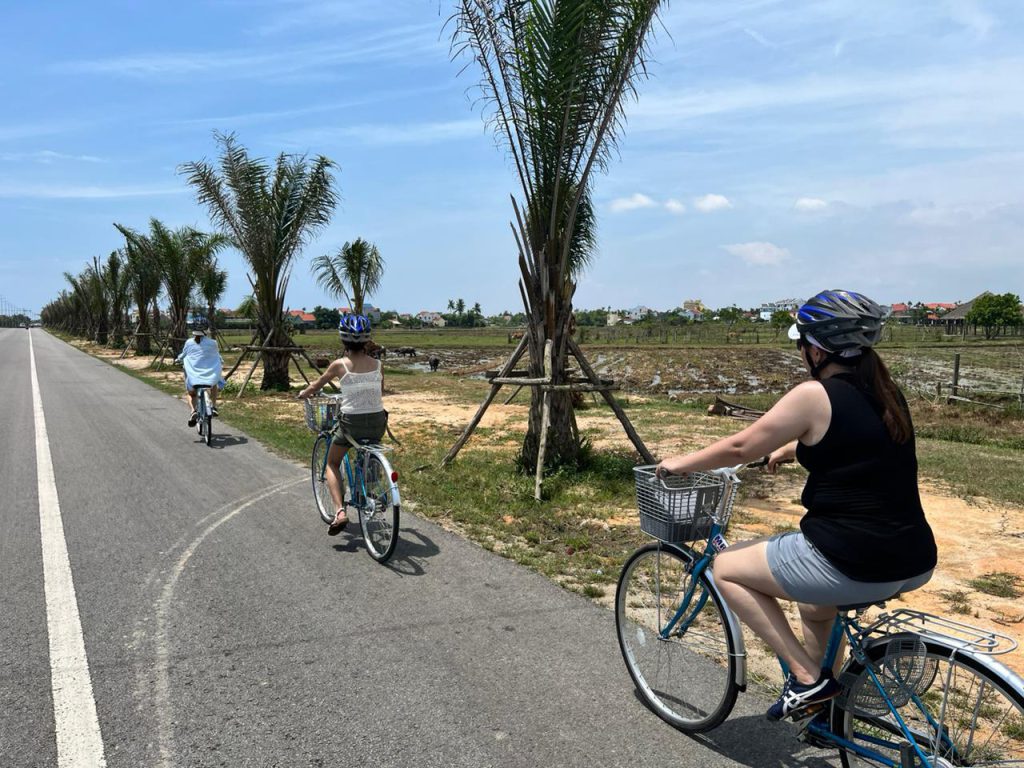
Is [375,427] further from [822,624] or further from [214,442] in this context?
[214,442]

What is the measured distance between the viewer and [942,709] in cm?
251

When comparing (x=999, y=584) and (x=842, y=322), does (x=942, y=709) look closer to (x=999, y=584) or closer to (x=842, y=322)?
(x=842, y=322)

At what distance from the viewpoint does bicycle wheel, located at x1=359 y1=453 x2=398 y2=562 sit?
5707 mm

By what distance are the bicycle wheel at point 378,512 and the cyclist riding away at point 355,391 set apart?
29cm

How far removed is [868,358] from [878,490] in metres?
0.48

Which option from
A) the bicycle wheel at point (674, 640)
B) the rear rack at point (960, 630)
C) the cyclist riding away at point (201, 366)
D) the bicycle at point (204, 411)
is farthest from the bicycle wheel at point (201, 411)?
the rear rack at point (960, 630)

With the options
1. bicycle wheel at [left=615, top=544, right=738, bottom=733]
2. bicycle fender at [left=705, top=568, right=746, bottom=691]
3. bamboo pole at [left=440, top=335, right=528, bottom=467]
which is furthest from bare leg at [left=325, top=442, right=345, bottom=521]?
bicycle fender at [left=705, top=568, right=746, bottom=691]

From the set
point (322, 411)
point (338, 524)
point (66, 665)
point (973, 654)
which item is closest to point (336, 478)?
point (338, 524)

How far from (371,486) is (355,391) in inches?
31.2

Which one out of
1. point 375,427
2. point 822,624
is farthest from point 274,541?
point 822,624

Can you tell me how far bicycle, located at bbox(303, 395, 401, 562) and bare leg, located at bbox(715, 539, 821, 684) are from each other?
303 cm

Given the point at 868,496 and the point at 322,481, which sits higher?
the point at 868,496

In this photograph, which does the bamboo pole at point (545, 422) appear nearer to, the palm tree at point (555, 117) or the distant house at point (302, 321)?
the palm tree at point (555, 117)

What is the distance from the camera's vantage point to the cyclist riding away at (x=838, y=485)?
2.60 meters
